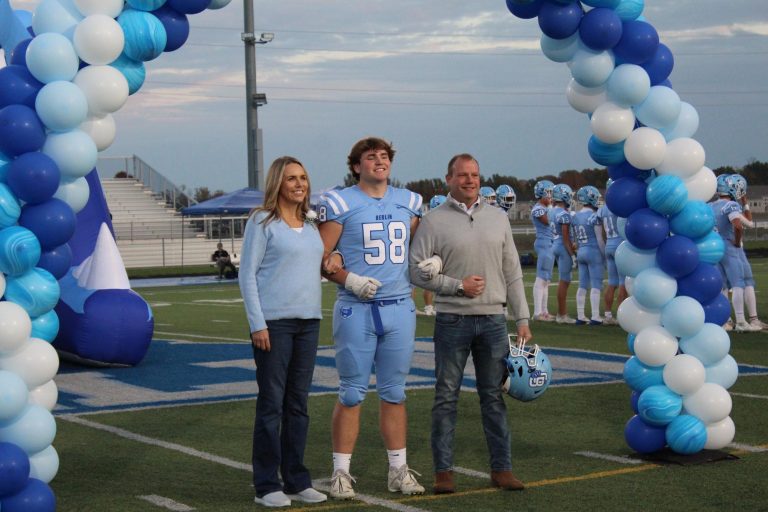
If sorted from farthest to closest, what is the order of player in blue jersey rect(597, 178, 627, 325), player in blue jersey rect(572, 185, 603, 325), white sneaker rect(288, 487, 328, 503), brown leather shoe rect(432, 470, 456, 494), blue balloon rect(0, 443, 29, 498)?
player in blue jersey rect(572, 185, 603, 325), player in blue jersey rect(597, 178, 627, 325), brown leather shoe rect(432, 470, 456, 494), white sneaker rect(288, 487, 328, 503), blue balloon rect(0, 443, 29, 498)

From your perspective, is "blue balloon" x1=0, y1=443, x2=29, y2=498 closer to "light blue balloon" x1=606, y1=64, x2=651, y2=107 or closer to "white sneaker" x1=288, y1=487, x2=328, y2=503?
"white sneaker" x1=288, y1=487, x2=328, y2=503

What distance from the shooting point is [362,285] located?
6254 millimetres

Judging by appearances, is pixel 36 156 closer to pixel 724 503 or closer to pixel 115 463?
pixel 115 463

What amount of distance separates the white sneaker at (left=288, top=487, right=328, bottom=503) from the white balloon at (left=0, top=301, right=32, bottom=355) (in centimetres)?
164

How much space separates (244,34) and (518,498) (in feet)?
94.4

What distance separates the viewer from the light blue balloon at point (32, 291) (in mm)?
5973

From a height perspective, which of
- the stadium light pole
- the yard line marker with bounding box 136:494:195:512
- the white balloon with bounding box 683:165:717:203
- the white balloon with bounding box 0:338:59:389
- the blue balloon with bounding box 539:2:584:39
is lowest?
the yard line marker with bounding box 136:494:195:512

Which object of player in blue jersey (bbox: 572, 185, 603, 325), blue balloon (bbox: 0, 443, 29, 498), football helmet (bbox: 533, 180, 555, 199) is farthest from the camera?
football helmet (bbox: 533, 180, 555, 199)

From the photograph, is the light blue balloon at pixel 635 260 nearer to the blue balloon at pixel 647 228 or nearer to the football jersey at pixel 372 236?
the blue balloon at pixel 647 228

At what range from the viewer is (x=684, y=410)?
7297 mm

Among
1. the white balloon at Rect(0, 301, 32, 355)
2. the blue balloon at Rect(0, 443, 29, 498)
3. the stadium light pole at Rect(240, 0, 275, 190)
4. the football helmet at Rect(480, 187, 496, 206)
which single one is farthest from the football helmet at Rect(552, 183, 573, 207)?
the stadium light pole at Rect(240, 0, 275, 190)

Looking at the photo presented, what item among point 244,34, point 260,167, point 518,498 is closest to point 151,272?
point 260,167

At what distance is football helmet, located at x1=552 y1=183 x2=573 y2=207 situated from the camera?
56.3 ft

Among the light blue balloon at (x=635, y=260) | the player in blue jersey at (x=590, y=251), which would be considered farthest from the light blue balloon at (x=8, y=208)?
the player in blue jersey at (x=590, y=251)
